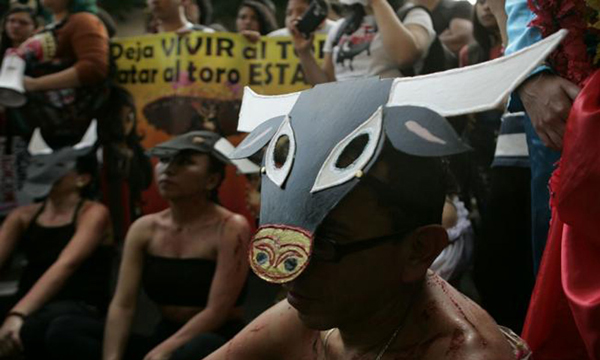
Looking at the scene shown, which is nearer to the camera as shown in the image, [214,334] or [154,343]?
[214,334]

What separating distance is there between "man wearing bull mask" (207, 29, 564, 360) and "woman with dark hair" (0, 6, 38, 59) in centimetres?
441

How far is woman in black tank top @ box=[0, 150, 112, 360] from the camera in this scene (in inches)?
163

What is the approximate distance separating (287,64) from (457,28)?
3.91 ft

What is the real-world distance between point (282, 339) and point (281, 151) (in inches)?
17.2

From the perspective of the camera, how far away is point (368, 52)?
366 centimetres

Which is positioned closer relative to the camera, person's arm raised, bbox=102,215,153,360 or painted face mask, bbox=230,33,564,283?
painted face mask, bbox=230,33,564,283

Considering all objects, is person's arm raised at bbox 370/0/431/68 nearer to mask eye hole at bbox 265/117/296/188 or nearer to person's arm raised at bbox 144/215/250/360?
person's arm raised at bbox 144/215/250/360

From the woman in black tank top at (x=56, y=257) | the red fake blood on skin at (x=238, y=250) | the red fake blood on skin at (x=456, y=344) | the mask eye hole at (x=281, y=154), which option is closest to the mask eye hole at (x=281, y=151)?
the mask eye hole at (x=281, y=154)

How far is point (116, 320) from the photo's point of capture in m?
3.93

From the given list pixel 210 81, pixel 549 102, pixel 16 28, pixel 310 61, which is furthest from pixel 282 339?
pixel 16 28

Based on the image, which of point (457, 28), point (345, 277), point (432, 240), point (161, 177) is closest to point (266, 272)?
point (345, 277)

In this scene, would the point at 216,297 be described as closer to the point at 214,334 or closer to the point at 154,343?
the point at 214,334

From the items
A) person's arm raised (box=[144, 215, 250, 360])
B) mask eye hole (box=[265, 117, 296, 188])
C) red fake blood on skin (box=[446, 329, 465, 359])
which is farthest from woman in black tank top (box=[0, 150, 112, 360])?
red fake blood on skin (box=[446, 329, 465, 359])

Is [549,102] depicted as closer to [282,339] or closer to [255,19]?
[282,339]
